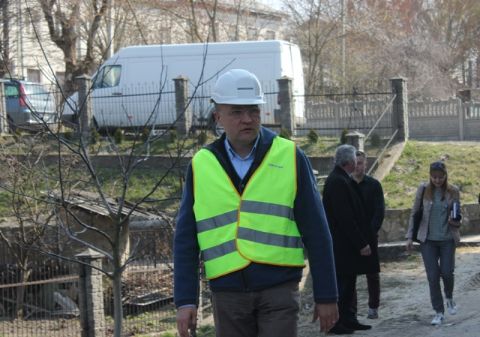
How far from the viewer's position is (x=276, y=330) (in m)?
4.30

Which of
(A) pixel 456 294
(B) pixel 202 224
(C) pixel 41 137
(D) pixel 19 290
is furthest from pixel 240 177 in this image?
(C) pixel 41 137

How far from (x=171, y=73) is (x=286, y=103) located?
384 cm

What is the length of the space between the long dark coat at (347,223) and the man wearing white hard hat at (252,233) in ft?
13.9

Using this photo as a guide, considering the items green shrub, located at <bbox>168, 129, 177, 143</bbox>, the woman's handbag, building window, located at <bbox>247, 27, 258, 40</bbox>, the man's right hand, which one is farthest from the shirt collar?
building window, located at <bbox>247, 27, 258, 40</bbox>

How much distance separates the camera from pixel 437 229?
29.8ft

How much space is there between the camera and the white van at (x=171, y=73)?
2339 centimetres

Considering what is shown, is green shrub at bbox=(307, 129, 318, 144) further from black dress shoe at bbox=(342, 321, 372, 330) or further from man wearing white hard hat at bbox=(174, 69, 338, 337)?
man wearing white hard hat at bbox=(174, 69, 338, 337)

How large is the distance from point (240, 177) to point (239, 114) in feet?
0.97

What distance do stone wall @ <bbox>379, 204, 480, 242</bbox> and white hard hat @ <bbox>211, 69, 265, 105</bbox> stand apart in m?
12.2

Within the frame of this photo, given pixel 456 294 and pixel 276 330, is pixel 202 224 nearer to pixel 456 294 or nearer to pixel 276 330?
pixel 276 330

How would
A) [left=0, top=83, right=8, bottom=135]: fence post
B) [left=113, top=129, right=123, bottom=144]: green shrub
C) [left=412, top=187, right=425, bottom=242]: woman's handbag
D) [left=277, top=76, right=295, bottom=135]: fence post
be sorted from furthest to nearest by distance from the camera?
[left=0, top=83, right=8, bottom=135]: fence post
[left=113, top=129, right=123, bottom=144]: green shrub
[left=277, top=76, right=295, bottom=135]: fence post
[left=412, top=187, right=425, bottom=242]: woman's handbag

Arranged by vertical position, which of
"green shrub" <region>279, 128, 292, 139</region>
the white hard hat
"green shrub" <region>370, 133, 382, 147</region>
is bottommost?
"green shrub" <region>370, 133, 382, 147</region>

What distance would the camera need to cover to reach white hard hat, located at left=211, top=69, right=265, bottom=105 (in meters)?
4.41

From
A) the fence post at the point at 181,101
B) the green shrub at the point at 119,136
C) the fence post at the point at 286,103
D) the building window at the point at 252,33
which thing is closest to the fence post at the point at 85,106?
the green shrub at the point at 119,136
